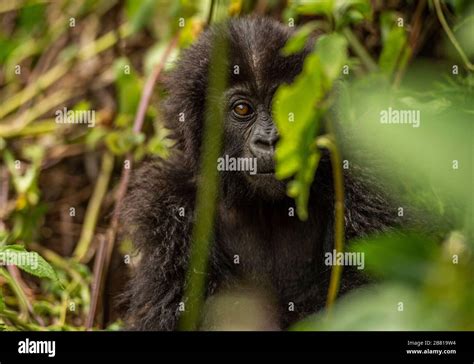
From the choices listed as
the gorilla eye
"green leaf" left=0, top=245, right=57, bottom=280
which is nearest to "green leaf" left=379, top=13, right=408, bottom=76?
the gorilla eye

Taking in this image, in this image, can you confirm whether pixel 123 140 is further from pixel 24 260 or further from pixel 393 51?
pixel 24 260

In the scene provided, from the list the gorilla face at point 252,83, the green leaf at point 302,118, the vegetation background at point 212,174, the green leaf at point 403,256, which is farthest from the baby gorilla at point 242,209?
the green leaf at point 403,256

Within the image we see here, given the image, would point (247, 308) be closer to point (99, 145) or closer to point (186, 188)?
point (186, 188)

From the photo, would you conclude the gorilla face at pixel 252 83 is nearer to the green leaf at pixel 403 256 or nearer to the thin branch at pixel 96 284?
the thin branch at pixel 96 284

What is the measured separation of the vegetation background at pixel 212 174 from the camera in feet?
3.52

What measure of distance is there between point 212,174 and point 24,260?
1.19 meters

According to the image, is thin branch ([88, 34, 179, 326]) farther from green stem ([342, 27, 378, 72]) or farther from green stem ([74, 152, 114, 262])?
green stem ([342, 27, 378, 72])

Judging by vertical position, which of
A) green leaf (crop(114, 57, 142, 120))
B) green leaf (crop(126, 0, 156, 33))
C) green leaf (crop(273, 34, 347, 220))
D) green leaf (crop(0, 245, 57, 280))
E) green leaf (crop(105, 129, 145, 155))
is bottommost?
green leaf (crop(0, 245, 57, 280))

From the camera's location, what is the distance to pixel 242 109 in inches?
143

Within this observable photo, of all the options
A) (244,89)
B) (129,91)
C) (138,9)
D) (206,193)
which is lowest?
(206,193)

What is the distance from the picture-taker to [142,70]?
610 cm

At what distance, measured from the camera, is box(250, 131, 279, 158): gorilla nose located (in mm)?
3398

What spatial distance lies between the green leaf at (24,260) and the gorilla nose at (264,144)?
1.22 metres

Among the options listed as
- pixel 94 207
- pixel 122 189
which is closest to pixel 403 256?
pixel 122 189
